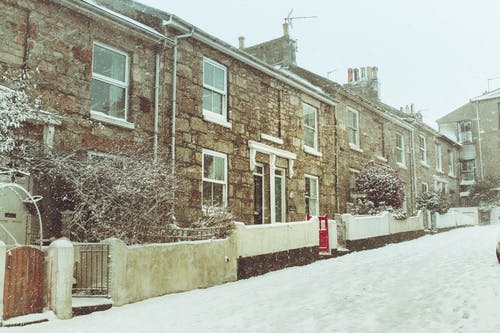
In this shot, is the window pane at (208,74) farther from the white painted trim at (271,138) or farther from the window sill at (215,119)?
the white painted trim at (271,138)

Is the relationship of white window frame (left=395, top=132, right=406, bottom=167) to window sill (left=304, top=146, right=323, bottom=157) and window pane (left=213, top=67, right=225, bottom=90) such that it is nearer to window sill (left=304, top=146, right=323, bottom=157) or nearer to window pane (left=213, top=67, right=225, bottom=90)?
window sill (left=304, top=146, right=323, bottom=157)

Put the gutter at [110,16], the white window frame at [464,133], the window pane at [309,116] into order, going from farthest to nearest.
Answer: the white window frame at [464,133]
the window pane at [309,116]
the gutter at [110,16]

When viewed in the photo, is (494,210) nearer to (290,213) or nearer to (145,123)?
(290,213)

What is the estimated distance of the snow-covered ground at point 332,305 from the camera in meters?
6.00

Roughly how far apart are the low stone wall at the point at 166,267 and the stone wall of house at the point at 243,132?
2.14 m

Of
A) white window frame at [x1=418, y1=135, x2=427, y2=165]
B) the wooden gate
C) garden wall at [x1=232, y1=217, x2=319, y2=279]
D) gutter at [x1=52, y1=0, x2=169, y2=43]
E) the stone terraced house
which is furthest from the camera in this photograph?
white window frame at [x1=418, y1=135, x2=427, y2=165]

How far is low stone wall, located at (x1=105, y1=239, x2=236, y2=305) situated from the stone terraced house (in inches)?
82.7

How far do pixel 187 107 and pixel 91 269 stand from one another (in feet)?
17.3

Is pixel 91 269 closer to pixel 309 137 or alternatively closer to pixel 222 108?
pixel 222 108

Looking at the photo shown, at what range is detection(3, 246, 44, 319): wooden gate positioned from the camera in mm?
6316

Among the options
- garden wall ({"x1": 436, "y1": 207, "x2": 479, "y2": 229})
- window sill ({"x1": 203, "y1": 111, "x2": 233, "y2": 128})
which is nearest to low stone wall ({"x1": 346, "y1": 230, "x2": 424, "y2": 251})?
garden wall ({"x1": 436, "y1": 207, "x2": 479, "y2": 229})

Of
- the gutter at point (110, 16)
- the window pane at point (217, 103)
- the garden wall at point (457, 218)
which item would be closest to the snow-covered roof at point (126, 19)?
the gutter at point (110, 16)

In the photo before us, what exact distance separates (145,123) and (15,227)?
Answer: 3.65 m

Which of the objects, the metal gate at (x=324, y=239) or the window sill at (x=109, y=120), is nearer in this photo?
the window sill at (x=109, y=120)
